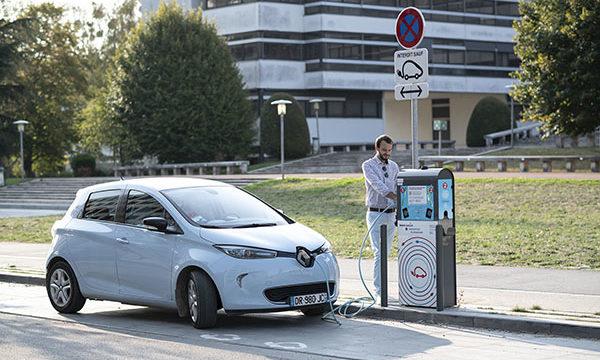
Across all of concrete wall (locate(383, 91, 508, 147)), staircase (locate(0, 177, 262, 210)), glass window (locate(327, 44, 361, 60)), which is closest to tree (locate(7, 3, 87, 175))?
staircase (locate(0, 177, 262, 210))

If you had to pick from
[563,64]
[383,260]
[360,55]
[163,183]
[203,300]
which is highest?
[360,55]

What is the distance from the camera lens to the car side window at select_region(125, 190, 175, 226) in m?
12.0

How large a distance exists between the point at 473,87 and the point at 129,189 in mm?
61527

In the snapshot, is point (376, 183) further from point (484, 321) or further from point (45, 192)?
point (45, 192)

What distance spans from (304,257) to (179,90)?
47.1m

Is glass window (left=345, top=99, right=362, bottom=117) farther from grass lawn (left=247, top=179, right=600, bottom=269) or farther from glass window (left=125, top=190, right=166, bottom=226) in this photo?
glass window (left=125, top=190, right=166, bottom=226)

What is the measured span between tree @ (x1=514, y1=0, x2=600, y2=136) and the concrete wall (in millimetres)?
35425

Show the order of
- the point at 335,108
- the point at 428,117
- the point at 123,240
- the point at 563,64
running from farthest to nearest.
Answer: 1. the point at 428,117
2. the point at 335,108
3. the point at 563,64
4. the point at 123,240

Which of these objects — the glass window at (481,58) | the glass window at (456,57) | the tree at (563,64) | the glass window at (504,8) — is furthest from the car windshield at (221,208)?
the glass window at (504,8)

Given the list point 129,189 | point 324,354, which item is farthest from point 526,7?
point 324,354

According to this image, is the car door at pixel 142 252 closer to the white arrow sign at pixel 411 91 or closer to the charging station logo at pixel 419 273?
the charging station logo at pixel 419 273

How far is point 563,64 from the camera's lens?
35.7 meters

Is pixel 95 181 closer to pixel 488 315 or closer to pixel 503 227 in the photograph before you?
pixel 503 227

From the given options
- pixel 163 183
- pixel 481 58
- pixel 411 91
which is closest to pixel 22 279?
pixel 163 183
